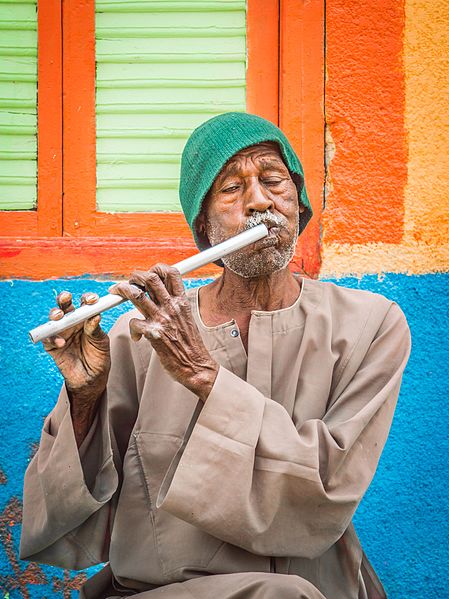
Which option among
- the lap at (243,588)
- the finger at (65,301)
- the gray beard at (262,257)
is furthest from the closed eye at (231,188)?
the lap at (243,588)

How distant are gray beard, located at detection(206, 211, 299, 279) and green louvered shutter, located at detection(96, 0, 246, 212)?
3.56 feet

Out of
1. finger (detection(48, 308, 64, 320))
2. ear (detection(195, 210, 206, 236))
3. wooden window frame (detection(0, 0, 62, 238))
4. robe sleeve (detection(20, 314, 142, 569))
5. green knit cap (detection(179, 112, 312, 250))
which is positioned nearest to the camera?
finger (detection(48, 308, 64, 320))

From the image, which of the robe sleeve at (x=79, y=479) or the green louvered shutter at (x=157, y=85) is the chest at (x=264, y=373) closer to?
the robe sleeve at (x=79, y=479)

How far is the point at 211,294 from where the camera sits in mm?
3023

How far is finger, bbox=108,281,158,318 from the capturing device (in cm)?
233

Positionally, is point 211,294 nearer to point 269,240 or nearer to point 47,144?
point 269,240

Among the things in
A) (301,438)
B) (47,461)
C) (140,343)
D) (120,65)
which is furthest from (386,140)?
(47,461)

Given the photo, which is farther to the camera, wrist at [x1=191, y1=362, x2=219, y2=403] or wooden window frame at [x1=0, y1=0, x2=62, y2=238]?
wooden window frame at [x1=0, y1=0, x2=62, y2=238]

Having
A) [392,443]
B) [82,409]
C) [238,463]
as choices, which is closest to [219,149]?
[82,409]

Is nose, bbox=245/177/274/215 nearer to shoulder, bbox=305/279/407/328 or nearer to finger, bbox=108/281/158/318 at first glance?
shoulder, bbox=305/279/407/328

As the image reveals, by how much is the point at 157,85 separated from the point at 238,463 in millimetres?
1961

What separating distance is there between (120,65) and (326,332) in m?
1.64

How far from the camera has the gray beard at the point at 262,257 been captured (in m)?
2.78

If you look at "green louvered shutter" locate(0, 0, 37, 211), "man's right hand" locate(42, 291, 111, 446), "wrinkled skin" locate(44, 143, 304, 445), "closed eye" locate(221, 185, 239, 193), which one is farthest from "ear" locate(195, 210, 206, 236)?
"green louvered shutter" locate(0, 0, 37, 211)
